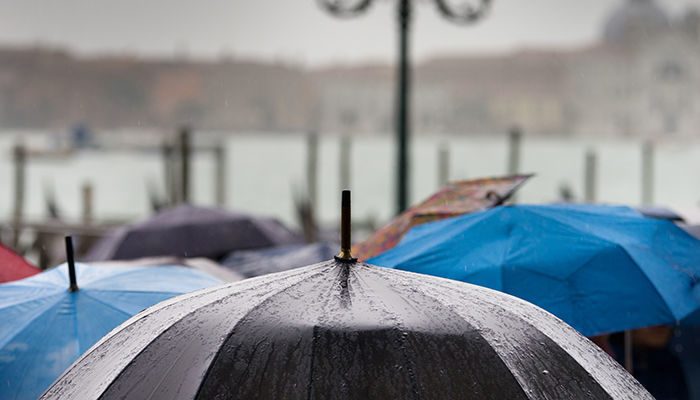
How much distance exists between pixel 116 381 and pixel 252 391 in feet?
1.16

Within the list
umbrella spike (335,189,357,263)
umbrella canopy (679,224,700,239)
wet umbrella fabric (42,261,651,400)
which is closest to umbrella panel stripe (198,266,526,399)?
wet umbrella fabric (42,261,651,400)

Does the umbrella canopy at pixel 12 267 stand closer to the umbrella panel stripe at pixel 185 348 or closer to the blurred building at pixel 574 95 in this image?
the umbrella panel stripe at pixel 185 348

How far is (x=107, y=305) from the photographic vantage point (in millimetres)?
2994

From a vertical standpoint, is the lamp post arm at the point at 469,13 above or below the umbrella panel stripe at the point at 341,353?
above

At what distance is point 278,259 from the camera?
18.7 feet

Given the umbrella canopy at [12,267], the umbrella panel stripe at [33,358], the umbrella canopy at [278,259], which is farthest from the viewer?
the umbrella canopy at [278,259]

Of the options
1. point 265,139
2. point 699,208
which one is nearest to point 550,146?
point 265,139

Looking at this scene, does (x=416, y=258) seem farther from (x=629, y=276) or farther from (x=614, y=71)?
(x=614, y=71)

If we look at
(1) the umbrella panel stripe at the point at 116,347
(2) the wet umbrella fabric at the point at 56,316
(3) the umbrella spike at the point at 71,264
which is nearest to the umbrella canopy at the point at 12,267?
(2) the wet umbrella fabric at the point at 56,316

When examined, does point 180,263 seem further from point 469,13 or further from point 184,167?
point 184,167

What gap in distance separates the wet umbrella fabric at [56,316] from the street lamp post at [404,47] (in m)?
4.17

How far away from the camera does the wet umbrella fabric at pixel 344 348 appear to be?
1661 mm

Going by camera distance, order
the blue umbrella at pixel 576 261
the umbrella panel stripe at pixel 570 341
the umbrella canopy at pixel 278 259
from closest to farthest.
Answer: the umbrella panel stripe at pixel 570 341, the blue umbrella at pixel 576 261, the umbrella canopy at pixel 278 259

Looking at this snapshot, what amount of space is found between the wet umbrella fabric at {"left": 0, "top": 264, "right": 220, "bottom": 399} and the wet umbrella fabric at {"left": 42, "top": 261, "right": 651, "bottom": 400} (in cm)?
87
